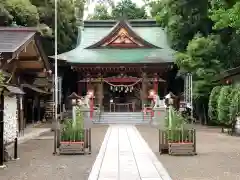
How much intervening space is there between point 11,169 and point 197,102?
2333cm

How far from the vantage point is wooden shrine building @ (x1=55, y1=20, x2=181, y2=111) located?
34312mm

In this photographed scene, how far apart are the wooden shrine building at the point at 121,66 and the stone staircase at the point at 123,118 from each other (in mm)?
1752

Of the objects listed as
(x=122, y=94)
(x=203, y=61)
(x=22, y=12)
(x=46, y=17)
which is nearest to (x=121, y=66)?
(x=122, y=94)

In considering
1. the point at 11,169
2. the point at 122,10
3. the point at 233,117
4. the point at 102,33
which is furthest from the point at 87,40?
the point at 11,169

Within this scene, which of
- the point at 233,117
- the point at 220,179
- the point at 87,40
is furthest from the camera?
the point at 87,40

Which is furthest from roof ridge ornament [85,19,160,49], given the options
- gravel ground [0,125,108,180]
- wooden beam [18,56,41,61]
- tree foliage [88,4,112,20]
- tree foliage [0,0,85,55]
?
gravel ground [0,125,108,180]

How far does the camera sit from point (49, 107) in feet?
119

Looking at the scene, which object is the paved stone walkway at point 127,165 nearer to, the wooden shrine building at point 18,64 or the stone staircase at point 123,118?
the wooden shrine building at point 18,64

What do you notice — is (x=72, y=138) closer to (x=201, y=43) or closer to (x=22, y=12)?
→ (x=22, y=12)

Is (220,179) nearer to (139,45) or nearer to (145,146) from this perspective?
(145,146)

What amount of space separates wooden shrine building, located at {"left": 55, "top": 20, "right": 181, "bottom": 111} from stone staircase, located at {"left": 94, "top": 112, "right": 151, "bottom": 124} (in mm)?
1752

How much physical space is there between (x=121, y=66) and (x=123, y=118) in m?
4.44

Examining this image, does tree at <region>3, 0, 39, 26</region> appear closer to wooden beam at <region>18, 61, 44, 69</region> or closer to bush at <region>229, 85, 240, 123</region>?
wooden beam at <region>18, 61, 44, 69</region>

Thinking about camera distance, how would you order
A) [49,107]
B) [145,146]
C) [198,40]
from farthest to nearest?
1. [49,107]
2. [198,40]
3. [145,146]
